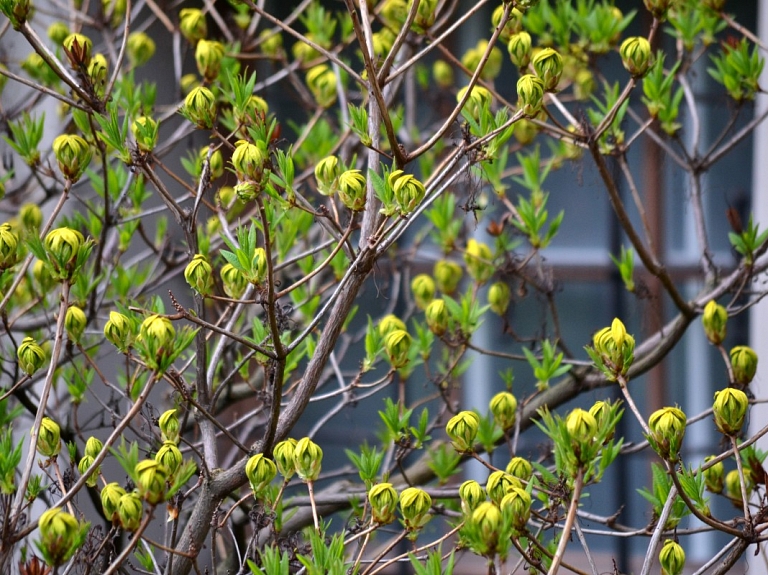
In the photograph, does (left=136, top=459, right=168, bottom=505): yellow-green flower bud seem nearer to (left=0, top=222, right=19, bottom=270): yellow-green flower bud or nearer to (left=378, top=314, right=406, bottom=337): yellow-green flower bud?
(left=0, top=222, right=19, bottom=270): yellow-green flower bud

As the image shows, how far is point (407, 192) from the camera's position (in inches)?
29.6

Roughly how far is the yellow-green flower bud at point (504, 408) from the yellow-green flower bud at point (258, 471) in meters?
0.33

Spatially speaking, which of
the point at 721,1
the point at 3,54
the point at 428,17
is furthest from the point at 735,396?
the point at 3,54

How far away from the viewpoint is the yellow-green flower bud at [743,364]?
39.2 inches

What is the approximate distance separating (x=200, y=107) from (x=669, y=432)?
21.3 inches

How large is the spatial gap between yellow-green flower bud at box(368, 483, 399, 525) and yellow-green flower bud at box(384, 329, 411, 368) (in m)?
0.24

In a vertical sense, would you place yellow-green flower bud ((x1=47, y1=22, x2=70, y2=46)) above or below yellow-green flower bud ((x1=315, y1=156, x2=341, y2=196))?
above

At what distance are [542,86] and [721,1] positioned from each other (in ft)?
2.06

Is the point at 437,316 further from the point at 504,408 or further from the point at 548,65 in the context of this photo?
the point at 548,65

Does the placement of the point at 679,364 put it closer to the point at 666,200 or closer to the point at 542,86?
the point at 666,200

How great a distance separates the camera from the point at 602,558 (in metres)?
2.27

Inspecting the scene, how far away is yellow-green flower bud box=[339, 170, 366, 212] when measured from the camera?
0.77 metres

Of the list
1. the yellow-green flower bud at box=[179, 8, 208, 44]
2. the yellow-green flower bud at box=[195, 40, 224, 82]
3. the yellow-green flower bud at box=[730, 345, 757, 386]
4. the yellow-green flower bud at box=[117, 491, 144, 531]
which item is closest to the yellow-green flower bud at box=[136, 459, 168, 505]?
the yellow-green flower bud at box=[117, 491, 144, 531]

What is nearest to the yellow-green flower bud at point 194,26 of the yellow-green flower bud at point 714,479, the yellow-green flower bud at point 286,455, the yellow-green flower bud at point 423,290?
the yellow-green flower bud at point 423,290
